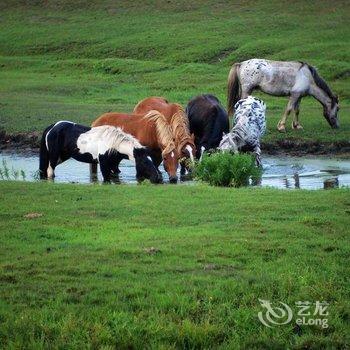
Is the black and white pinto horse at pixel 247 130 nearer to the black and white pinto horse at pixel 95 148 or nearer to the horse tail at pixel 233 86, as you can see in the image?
the black and white pinto horse at pixel 95 148

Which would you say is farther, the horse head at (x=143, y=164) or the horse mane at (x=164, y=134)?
the horse mane at (x=164, y=134)

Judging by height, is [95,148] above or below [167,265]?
below

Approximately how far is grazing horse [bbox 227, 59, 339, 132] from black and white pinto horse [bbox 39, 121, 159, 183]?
23.7ft

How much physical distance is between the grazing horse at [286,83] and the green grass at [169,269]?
10758 millimetres

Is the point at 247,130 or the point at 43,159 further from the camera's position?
the point at 247,130

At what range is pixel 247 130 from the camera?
56.1ft

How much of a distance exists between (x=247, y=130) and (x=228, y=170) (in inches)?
128

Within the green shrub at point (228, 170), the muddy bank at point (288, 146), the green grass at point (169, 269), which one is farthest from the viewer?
the muddy bank at point (288, 146)

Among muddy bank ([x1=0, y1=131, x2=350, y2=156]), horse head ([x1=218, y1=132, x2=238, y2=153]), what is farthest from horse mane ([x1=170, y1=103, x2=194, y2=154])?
muddy bank ([x1=0, y1=131, x2=350, y2=156])

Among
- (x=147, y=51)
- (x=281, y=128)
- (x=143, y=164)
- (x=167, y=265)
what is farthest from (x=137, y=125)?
(x=147, y=51)

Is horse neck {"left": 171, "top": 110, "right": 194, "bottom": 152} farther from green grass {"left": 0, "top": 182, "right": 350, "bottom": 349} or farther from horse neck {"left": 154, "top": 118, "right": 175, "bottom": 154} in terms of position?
green grass {"left": 0, "top": 182, "right": 350, "bottom": 349}

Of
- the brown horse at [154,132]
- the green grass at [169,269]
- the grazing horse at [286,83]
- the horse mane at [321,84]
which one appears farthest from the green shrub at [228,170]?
the horse mane at [321,84]

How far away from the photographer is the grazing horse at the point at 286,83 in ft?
73.1

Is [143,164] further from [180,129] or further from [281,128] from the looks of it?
[281,128]
